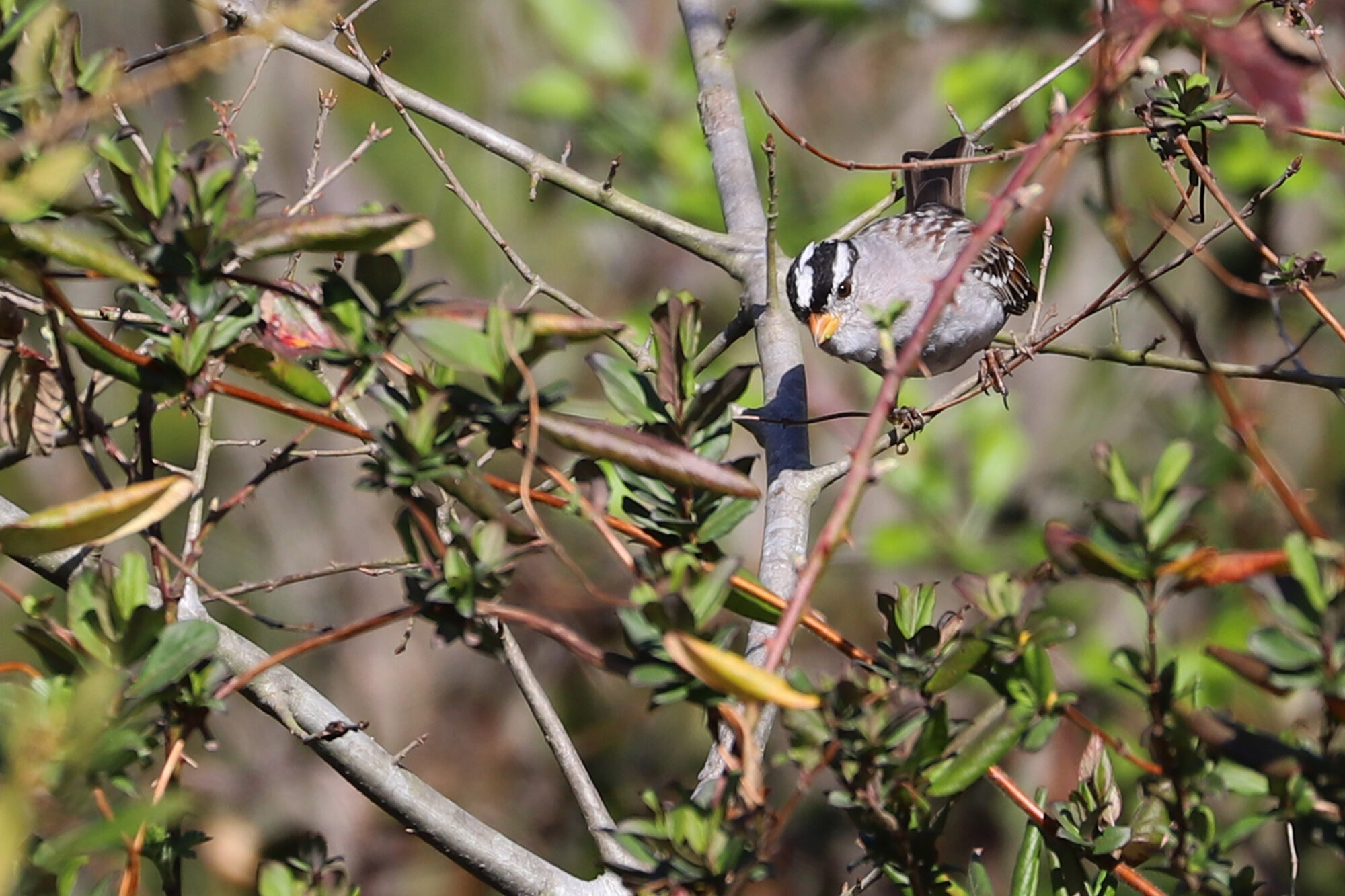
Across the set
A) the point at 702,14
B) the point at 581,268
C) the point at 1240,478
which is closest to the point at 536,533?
the point at 702,14

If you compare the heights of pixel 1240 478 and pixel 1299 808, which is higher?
pixel 1299 808

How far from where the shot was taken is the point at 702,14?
2443 mm

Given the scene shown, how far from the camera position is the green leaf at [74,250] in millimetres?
955

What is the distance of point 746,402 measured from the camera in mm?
3414

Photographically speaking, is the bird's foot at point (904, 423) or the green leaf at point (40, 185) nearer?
the green leaf at point (40, 185)

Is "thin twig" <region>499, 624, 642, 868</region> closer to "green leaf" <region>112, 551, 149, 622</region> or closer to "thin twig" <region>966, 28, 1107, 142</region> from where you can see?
"green leaf" <region>112, 551, 149, 622</region>

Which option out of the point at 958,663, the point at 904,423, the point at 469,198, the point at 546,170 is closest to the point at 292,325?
the point at 958,663

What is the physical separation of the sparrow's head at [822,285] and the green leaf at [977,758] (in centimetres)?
180

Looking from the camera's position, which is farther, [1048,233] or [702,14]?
[702,14]

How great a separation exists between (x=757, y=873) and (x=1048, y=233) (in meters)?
1.50

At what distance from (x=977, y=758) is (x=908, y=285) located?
7.93ft

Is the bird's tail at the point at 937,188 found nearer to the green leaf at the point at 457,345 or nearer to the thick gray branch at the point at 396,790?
the thick gray branch at the point at 396,790

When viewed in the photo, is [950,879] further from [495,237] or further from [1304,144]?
[1304,144]

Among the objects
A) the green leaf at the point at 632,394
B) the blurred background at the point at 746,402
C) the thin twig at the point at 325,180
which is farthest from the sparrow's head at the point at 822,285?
the green leaf at the point at 632,394
